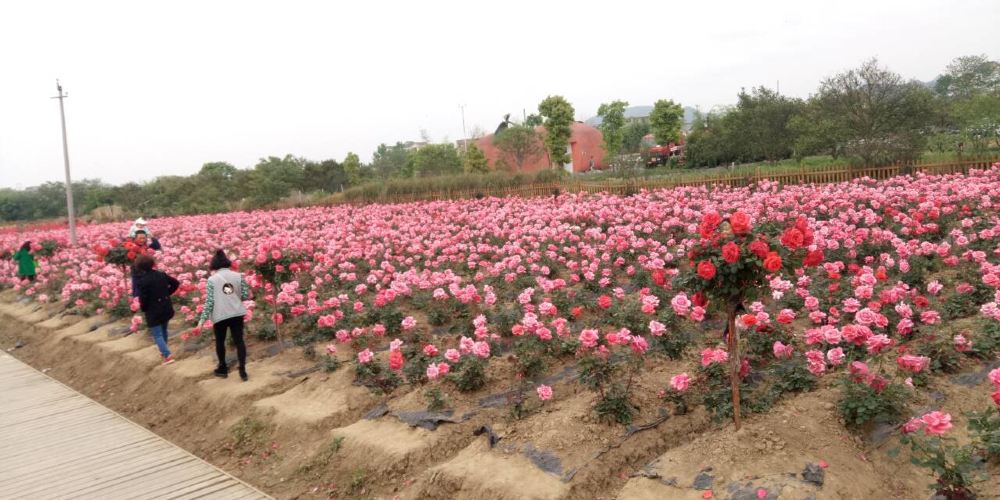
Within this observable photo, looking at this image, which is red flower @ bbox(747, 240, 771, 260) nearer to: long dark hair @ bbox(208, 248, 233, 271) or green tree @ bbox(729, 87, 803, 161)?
long dark hair @ bbox(208, 248, 233, 271)

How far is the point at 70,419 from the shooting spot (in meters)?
7.23

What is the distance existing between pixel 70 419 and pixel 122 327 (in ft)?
12.4

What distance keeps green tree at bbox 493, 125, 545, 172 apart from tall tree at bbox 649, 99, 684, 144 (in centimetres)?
906

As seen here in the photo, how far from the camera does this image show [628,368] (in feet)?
18.5

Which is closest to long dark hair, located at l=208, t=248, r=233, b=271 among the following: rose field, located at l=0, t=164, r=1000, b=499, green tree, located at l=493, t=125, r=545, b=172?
rose field, located at l=0, t=164, r=1000, b=499

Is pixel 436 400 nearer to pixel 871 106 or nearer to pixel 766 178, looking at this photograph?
pixel 766 178

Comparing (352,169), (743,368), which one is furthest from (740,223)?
(352,169)

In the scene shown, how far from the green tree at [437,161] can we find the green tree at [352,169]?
5.04 meters

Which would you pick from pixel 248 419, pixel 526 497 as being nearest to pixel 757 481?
→ pixel 526 497

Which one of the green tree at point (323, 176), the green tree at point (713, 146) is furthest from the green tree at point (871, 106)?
the green tree at point (323, 176)

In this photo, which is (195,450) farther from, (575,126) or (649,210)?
(575,126)

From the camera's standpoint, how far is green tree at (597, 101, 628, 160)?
51.7 m

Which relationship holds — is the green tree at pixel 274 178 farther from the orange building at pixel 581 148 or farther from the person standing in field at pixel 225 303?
the person standing in field at pixel 225 303

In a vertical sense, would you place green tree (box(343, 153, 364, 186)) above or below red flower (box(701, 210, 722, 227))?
above
